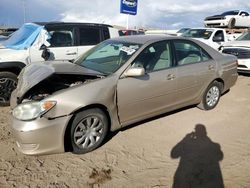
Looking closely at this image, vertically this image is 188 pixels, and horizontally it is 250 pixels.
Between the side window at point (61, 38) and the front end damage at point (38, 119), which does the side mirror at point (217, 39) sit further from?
the front end damage at point (38, 119)

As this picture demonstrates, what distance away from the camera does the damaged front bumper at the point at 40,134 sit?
3562 mm

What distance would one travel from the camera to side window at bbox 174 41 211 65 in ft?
Result: 16.8

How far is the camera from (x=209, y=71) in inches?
220

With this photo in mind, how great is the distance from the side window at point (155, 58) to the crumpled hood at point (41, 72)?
0.77 meters

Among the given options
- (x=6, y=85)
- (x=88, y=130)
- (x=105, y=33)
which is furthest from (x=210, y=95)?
(x=6, y=85)

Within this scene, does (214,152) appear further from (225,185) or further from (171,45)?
(171,45)

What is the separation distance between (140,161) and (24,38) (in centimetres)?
437

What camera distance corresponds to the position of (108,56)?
4.95 meters

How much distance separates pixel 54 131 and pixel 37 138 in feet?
0.74

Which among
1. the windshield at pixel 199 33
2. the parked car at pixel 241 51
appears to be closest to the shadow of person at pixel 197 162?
the parked car at pixel 241 51

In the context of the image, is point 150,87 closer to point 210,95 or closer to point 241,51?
point 210,95

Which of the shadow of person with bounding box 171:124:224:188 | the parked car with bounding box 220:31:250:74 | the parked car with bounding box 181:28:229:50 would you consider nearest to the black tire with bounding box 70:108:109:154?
the shadow of person with bounding box 171:124:224:188

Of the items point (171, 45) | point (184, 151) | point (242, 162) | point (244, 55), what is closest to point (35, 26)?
point (171, 45)

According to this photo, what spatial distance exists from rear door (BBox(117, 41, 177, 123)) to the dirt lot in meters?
0.42
